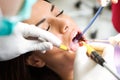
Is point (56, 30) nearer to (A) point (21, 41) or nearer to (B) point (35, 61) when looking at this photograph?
(B) point (35, 61)

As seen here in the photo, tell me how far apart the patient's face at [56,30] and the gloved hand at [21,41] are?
0.23 meters

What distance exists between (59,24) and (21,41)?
32 cm

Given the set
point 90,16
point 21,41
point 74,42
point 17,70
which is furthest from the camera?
point 90,16

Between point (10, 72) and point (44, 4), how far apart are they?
14.0 inches

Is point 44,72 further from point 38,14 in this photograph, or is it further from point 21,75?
point 38,14

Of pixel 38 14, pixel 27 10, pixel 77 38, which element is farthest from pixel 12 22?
pixel 77 38

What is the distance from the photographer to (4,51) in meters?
0.93

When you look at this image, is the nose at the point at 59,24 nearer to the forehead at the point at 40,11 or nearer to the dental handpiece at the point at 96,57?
the forehead at the point at 40,11

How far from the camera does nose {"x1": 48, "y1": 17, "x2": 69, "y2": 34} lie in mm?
1205

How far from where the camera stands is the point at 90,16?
305cm

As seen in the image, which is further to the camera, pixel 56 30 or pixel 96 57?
pixel 56 30

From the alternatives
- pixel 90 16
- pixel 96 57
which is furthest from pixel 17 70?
pixel 90 16

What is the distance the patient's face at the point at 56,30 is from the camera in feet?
3.92

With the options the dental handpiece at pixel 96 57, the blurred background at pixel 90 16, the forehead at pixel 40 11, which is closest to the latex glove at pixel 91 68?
the dental handpiece at pixel 96 57
